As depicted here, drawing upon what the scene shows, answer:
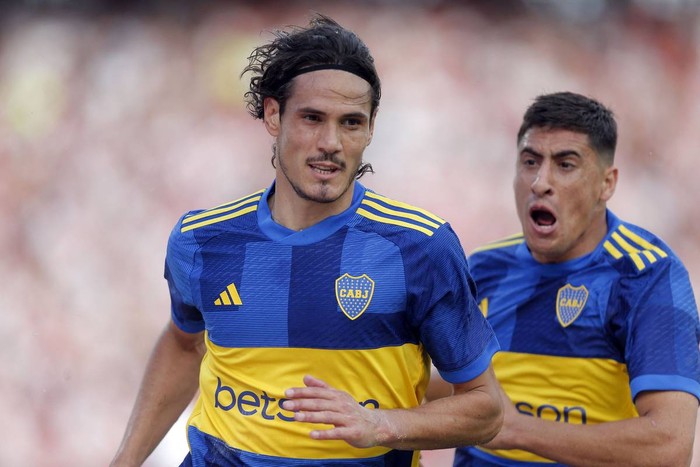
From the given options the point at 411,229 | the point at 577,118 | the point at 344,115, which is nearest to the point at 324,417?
the point at 411,229

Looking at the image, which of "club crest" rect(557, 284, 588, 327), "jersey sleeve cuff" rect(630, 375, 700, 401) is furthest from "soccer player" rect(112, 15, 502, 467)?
"club crest" rect(557, 284, 588, 327)

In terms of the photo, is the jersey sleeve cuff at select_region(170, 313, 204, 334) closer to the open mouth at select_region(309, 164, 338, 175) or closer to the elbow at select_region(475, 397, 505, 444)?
the open mouth at select_region(309, 164, 338, 175)

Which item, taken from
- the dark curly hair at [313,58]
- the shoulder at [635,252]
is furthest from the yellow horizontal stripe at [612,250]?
the dark curly hair at [313,58]

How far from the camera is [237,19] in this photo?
7.95 m

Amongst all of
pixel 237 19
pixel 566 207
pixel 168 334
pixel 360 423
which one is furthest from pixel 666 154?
pixel 360 423

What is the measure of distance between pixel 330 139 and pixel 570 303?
137 cm

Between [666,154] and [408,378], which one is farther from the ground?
[666,154]

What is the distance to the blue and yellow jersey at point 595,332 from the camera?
150 inches

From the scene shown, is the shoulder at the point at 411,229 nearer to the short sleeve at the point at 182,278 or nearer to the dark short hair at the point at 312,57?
the dark short hair at the point at 312,57

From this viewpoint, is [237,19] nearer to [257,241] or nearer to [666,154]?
[666,154]

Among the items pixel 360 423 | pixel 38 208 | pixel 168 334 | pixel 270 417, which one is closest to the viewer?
pixel 360 423

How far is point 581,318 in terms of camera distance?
13.3 feet

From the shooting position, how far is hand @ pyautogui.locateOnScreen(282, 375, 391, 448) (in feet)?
9.10

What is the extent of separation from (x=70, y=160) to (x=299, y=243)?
15.8 ft
